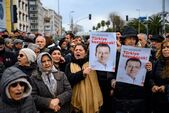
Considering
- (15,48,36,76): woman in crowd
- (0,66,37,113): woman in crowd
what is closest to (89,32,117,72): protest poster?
(15,48,36,76): woman in crowd

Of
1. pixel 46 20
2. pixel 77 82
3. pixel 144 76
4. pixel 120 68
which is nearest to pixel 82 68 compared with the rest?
pixel 77 82

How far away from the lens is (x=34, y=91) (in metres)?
5.36

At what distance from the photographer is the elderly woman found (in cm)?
532

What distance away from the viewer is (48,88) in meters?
5.38

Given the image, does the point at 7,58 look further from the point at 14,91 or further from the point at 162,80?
the point at 14,91

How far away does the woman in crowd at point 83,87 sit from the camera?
231 inches

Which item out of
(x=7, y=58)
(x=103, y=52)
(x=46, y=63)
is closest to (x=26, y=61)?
(x=46, y=63)

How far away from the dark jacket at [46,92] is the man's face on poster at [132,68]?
95cm

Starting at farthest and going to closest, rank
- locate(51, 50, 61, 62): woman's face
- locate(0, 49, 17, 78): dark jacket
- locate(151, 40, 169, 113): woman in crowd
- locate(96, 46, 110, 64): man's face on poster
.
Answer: locate(0, 49, 17, 78): dark jacket, locate(51, 50, 61, 62): woman's face, locate(96, 46, 110, 64): man's face on poster, locate(151, 40, 169, 113): woman in crowd

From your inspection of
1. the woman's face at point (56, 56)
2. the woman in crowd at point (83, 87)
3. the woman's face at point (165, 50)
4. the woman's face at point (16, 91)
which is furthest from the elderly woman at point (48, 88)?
the woman's face at point (165, 50)

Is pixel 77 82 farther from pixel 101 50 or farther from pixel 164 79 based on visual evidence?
pixel 164 79

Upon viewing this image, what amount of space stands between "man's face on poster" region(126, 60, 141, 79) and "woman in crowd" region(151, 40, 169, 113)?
275 millimetres

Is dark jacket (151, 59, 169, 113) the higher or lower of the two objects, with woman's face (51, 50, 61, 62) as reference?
lower

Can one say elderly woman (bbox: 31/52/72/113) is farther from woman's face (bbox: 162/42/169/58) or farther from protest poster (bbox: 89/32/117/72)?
woman's face (bbox: 162/42/169/58)
